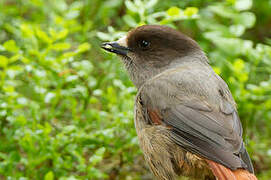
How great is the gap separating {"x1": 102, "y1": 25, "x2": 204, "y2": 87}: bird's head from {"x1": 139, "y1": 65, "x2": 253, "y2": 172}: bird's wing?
0.21 meters

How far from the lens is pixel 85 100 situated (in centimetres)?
530

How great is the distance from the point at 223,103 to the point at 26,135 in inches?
62.7

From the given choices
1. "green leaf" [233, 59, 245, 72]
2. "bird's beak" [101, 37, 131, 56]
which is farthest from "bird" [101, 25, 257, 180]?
"green leaf" [233, 59, 245, 72]

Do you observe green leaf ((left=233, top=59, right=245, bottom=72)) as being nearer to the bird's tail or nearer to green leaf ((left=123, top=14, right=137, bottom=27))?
green leaf ((left=123, top=14, right=137, bottom=27))

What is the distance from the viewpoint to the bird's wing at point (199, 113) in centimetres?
392

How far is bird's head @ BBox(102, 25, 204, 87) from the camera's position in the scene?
185 inches

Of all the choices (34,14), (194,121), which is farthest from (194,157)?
(34,14)

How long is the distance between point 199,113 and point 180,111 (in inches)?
5.4

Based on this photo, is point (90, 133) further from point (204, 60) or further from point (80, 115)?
point (204, 60)

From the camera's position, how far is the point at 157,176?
427 centimetres

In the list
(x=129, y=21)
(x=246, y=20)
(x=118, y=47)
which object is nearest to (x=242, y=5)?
(x=246, y=20)

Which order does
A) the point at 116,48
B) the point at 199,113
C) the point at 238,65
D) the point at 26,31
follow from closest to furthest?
the point at 199,113, the point at 116,48, the point at 26,31, the point at 238,65

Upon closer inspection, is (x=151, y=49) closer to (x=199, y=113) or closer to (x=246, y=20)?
(x=199, y=113)

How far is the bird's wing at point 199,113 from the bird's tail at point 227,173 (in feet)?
0.10
